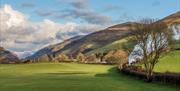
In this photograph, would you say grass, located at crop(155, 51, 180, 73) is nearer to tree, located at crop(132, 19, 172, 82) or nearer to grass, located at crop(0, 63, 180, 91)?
grass, located at crop(0, 63, 180, 91)

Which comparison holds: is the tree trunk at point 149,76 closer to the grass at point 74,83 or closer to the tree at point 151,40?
the tree at point 151,40

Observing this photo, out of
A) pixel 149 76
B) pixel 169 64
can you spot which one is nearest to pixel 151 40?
pixel 149 76

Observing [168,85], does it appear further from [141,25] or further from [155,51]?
[141,25]

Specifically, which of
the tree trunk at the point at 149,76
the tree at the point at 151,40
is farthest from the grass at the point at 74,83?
the tree at the point at 151,40

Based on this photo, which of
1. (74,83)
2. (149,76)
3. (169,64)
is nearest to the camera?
(74,83)

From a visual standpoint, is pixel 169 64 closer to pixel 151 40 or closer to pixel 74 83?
pixel 151 40

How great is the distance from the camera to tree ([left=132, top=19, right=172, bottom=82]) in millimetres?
73931

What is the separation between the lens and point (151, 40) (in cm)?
7531

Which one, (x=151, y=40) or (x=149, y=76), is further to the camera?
(x=151, y=40)

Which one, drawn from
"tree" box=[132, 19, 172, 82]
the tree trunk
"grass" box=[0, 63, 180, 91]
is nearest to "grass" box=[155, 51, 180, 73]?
"grass" box=[0, 63, 180, 91]

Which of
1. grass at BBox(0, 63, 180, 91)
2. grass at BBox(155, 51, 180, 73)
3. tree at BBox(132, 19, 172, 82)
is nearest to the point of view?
grass at BBox(0, 63, 180, 91)

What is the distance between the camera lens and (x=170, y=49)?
248ft

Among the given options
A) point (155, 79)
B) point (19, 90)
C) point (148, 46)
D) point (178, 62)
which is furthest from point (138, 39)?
point (178, 62)

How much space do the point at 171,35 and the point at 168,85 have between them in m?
15.3
